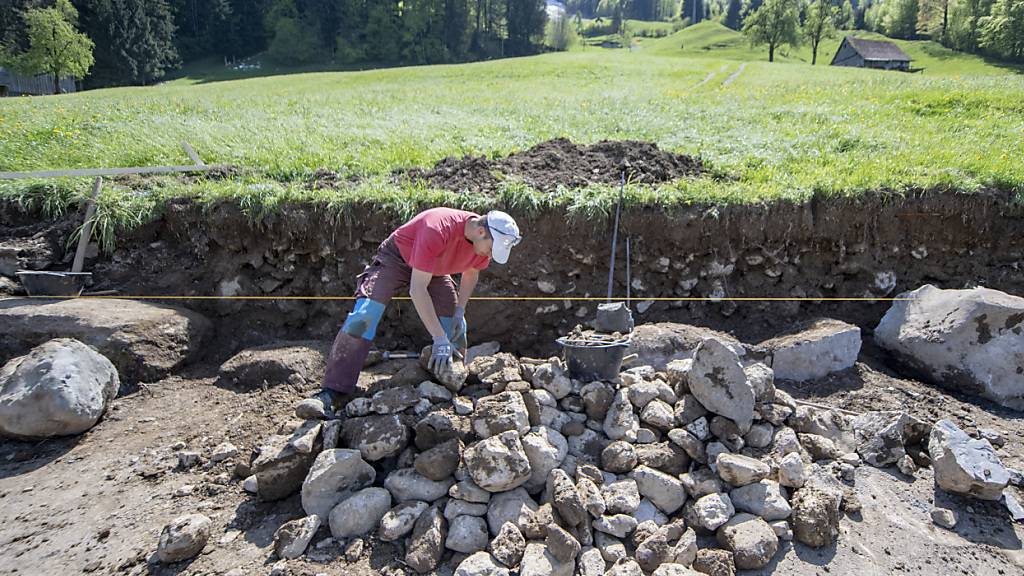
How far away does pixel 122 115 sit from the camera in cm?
943

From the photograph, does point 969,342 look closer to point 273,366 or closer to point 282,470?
point 282,470

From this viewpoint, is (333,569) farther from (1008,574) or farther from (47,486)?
(1008,574)

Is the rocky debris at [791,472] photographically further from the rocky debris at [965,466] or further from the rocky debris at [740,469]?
the rocky debris at [965,466]

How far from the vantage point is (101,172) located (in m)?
6.04

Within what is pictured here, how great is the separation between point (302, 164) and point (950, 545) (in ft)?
21.2

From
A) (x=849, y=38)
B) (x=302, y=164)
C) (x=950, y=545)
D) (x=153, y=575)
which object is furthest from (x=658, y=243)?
(x=849, y=38)

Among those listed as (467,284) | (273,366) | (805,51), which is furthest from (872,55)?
(273,366)

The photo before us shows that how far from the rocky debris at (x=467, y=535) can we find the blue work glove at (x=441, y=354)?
98 cm

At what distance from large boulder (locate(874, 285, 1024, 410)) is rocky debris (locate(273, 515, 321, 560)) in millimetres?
4740

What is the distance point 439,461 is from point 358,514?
52 centimetres

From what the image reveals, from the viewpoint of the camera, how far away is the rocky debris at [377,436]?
3.35m

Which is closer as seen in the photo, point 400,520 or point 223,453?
point 400,520

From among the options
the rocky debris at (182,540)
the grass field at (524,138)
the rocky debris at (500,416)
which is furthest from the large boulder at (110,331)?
the rocky debris at (500,416)

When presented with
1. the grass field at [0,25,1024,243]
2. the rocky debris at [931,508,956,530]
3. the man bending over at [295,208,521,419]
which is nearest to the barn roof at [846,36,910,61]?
the grass field at [0,25,1024,243]
